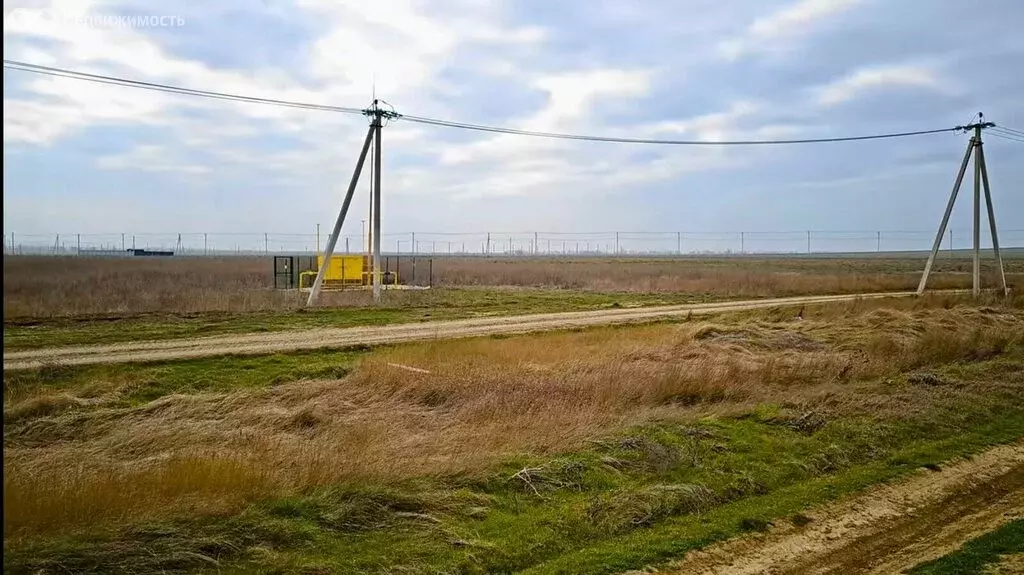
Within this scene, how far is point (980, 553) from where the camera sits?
668cm

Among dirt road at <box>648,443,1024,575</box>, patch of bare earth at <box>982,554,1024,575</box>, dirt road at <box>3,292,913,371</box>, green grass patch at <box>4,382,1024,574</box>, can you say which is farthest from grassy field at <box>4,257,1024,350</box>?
patch of bare earth at <box>982,554,1024,575</box>

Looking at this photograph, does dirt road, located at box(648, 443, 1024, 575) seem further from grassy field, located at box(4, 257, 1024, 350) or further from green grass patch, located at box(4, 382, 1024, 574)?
grassy field, located at box(4, 257, 1024, 350)

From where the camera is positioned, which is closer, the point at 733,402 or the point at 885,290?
the point at 733,402

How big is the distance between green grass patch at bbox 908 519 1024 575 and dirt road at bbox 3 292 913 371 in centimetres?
1463

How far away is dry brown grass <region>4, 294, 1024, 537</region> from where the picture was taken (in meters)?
7.48

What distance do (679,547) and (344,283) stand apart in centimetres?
3509

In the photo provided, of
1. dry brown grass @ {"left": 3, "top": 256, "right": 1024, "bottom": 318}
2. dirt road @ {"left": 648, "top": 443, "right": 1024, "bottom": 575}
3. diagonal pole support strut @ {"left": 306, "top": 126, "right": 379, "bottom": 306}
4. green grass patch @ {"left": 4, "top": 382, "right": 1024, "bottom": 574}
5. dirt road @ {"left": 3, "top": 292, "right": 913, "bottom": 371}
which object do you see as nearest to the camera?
dry brown grass @ {"left": 3, "top": 256, "right": 1024, "bottom": 318}

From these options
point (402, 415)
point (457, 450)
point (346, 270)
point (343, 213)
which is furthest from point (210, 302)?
point (457, 450)

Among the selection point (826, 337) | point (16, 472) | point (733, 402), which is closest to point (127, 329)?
point (16, 472)

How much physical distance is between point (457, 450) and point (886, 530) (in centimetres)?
486

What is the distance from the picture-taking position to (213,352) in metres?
17.2

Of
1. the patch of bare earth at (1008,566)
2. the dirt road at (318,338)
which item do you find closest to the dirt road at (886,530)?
the patch of bare earth at (1008,566)

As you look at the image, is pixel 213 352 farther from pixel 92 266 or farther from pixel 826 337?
pixel 826 337

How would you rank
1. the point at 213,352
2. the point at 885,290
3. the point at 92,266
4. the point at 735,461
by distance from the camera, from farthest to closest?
1. the point at 885,290
2. the point at 213,352
3. the point at 735,461
4. the point at 92,266
